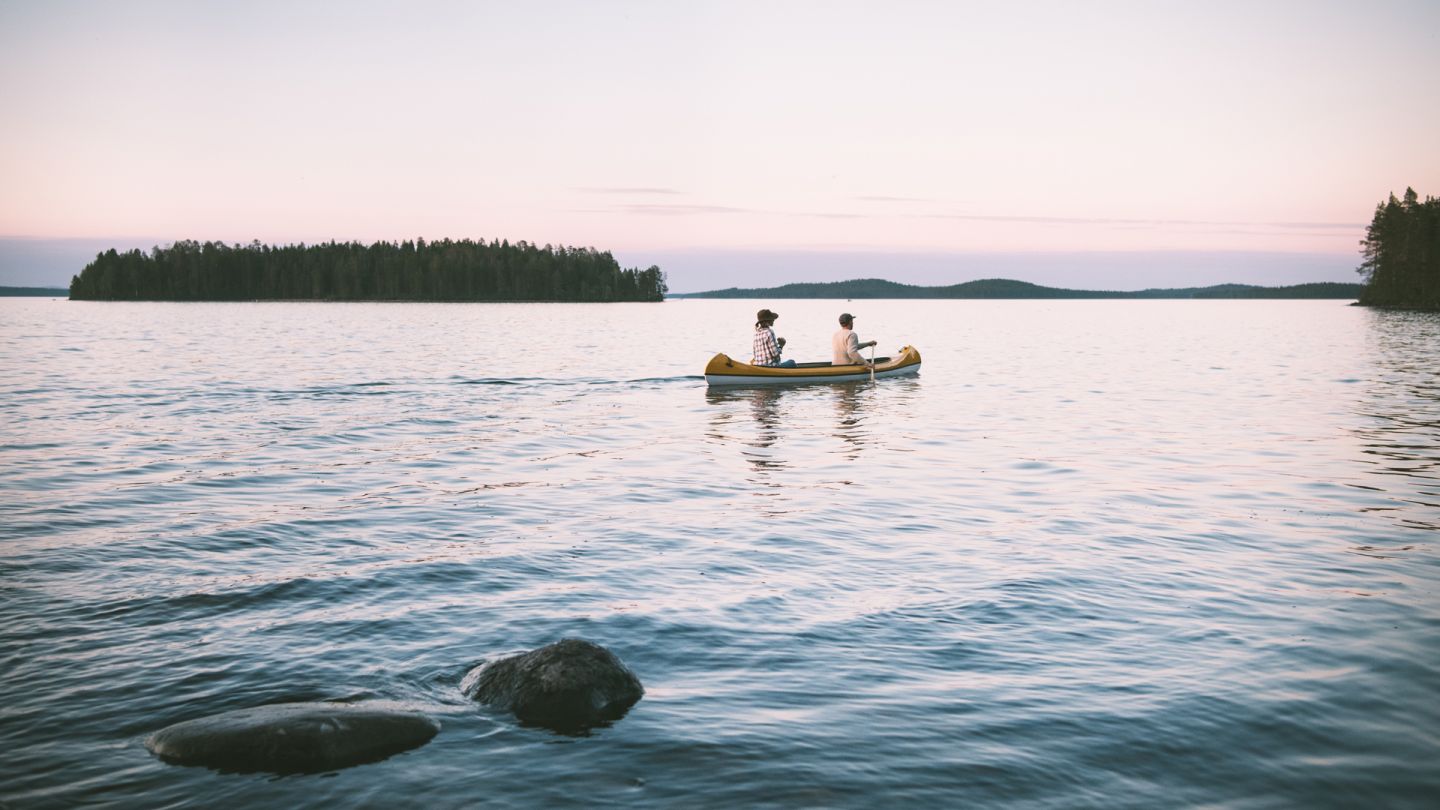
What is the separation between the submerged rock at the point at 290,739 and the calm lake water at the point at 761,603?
18cm

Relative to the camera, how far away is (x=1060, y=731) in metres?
6.44

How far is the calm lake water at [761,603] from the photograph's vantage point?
234 inches

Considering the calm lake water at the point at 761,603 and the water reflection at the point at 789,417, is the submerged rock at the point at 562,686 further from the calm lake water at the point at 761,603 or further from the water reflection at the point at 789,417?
the water reflection at the point at 789,417

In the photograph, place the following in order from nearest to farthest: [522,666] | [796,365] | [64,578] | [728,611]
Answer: [522,666] → [728,611] → [64,578] → [796,365]

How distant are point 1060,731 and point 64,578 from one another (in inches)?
372

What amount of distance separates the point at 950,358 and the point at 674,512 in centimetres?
3965

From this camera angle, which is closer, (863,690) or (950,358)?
(863,690)

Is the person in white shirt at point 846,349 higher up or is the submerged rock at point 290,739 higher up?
the person in white shirt at point 846,349

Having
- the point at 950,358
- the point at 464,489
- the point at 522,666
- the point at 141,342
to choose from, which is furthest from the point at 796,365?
the point at 141,342

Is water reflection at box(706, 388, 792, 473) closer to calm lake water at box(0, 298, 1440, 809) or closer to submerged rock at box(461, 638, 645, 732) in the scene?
calm lake water at box(0, 298, 1440, 809)

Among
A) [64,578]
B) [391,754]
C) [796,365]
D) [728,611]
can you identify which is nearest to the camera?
[391,754]

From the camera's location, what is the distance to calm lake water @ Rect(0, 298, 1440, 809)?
595 cm

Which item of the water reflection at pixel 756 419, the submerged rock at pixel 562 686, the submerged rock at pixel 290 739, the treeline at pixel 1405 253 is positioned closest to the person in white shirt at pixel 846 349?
the water reflection at pixel 756 419

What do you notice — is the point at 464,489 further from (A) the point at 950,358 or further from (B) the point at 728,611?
(A) the point at 950,358
